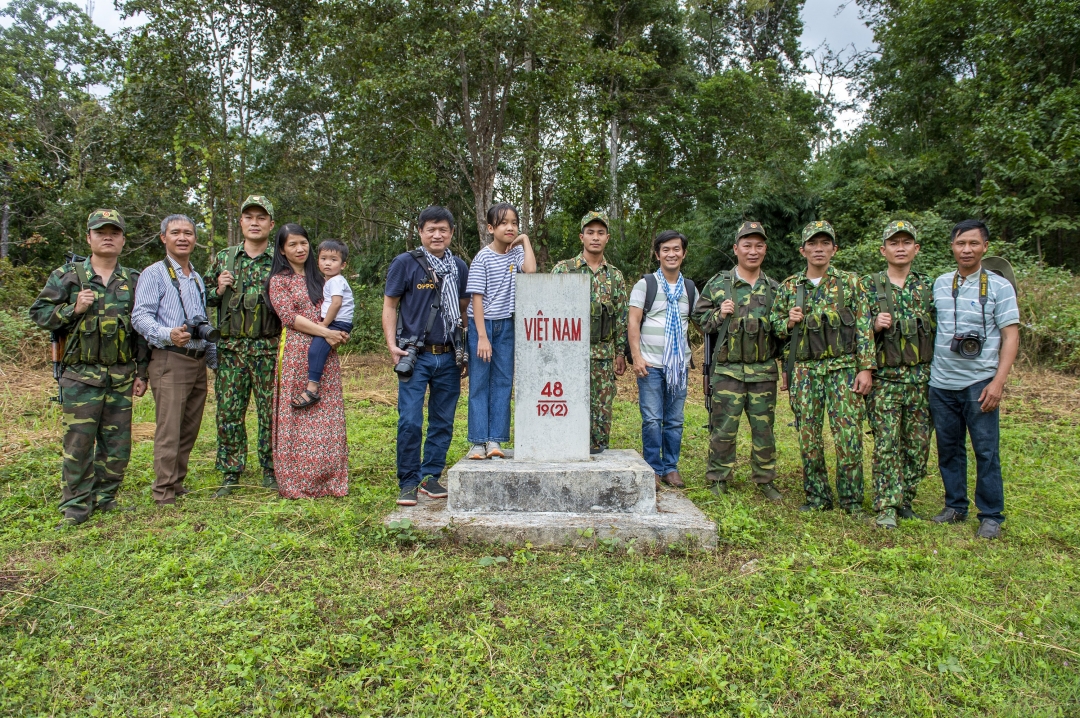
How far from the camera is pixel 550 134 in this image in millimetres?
14141

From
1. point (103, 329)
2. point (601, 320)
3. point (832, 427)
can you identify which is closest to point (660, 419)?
point (601, 320)

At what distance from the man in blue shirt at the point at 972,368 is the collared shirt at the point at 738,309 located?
43.3 inches

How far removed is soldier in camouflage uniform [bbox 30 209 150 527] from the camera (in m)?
4.44

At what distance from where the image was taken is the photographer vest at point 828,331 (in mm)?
4609

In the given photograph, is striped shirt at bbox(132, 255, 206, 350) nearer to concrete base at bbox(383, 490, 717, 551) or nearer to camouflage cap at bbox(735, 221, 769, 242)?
concrete base at bbox(383, 490, 717, 551)

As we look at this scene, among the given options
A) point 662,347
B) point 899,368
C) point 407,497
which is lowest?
point 407,497

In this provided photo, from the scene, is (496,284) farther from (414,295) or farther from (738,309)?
(738,309)

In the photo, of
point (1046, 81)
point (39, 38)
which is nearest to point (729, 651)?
point (1046, 81)

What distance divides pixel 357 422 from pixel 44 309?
3927 millimetres

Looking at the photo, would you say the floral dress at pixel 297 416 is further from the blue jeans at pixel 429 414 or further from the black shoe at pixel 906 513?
the black shoe at pixel 906 513

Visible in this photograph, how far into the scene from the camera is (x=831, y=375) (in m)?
4.67

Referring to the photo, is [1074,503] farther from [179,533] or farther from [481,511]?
[179,533]

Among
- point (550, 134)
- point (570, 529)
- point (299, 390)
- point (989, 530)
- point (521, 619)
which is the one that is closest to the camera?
point (521, 619)

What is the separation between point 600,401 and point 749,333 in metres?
1.21
